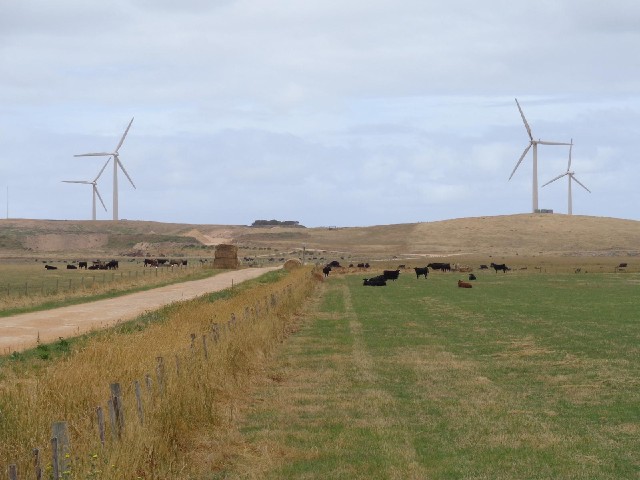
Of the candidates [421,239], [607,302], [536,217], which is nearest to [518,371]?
[607,302]

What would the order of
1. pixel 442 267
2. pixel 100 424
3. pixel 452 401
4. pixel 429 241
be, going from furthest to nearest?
pixel 429 241
pixel 442 267
pixel 452 401
pixel 100 424

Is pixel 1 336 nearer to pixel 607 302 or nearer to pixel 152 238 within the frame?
pixel 607 302

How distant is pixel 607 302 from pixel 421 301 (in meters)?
8.20

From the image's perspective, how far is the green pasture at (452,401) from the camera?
490 inches

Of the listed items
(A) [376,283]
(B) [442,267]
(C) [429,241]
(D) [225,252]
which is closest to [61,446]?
(A) [376,283]

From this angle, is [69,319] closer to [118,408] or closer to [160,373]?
[160,373]

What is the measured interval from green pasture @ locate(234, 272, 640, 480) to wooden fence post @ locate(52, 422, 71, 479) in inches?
120

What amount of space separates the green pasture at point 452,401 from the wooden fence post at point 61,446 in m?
3.05

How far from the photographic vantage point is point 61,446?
912cm

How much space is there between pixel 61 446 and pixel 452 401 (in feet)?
30.3

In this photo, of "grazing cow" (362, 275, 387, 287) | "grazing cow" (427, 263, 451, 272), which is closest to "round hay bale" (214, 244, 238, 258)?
"grazing cow" (427, 263, 451, 272)

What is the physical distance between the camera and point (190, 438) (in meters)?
13.0

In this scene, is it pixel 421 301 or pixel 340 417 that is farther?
pixel 421 301

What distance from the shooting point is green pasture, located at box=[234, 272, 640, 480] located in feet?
40.9
